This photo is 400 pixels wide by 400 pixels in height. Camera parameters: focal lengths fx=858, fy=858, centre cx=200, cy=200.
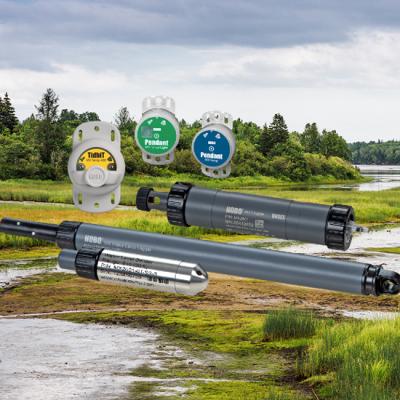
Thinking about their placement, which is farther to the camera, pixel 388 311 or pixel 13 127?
pixel 13 127

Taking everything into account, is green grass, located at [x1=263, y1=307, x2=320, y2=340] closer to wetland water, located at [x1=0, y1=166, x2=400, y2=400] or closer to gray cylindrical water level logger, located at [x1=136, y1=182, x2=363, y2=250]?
wetland water, located at [x1=0, y1=166, x2=400, y2=400]

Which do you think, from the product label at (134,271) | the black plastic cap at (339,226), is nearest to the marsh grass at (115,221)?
the product label at (134,271)

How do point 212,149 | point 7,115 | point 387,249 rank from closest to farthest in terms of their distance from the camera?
point 212,149, point 387,249, point 7,115

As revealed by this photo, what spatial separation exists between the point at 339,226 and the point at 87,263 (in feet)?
11.0

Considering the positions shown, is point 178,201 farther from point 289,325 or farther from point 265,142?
point 265,142

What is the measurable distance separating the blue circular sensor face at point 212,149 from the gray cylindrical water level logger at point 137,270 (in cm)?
412

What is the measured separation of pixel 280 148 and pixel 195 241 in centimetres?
3721

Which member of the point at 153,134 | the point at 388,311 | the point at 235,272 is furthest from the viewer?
the point at 388,311

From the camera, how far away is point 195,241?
1177 centimetres

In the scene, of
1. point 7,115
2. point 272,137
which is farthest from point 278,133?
point 7,115

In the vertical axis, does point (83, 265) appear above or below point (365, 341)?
above

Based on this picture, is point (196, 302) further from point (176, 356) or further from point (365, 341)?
point (365, 341)

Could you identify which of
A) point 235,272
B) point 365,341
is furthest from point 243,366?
point 235,272

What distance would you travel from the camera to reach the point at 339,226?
1091cm
